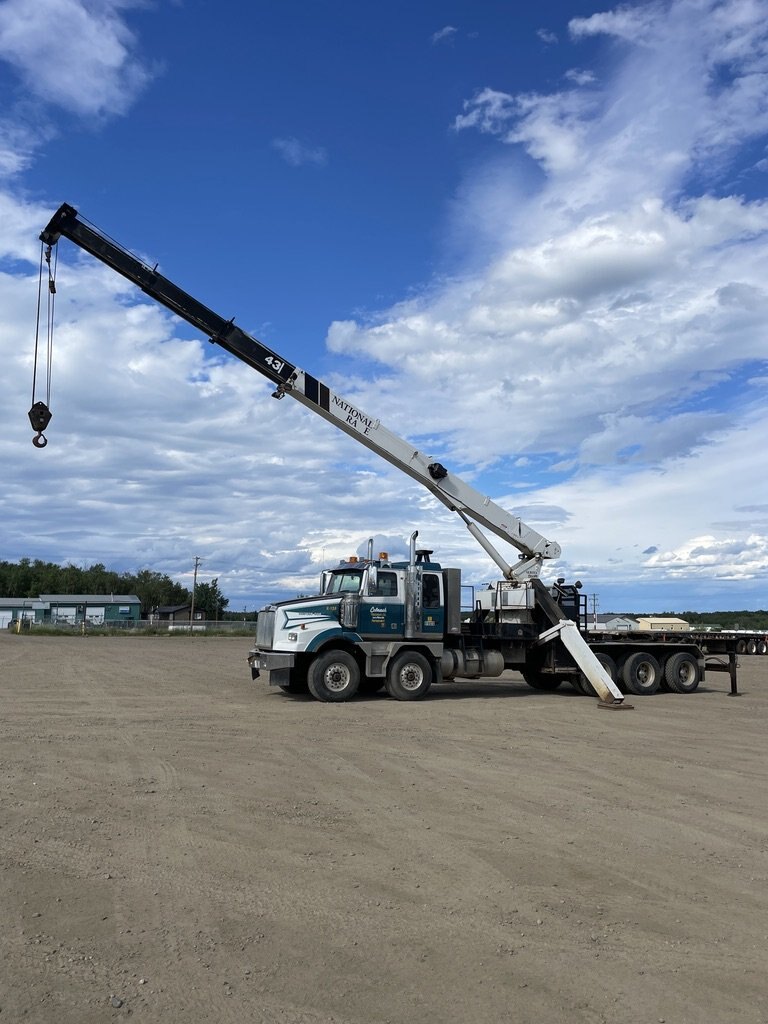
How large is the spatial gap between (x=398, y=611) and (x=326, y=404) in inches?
185

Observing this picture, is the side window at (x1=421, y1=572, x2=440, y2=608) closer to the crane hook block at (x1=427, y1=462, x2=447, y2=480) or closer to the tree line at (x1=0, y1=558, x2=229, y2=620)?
the crane hook block at (x1=427, y1=462, x2=447, y2=480)

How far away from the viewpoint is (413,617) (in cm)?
1784

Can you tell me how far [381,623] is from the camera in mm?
17562

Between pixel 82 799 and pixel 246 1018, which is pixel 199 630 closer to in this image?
pixel 82 799

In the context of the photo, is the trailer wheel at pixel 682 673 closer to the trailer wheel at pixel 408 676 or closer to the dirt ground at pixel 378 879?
the trailer wheel at pixel 408 676

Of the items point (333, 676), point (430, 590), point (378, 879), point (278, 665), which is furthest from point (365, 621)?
point (378, 879)

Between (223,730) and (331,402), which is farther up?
(331,402)

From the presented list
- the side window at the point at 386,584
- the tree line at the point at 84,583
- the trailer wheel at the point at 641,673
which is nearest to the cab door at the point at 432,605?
the side window at the point at 386,584

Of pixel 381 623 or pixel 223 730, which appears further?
pixel 381 623

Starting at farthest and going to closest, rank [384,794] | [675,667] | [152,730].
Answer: [675,667], [152,730], [384,794]

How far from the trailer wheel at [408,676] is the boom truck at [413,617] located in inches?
0.8

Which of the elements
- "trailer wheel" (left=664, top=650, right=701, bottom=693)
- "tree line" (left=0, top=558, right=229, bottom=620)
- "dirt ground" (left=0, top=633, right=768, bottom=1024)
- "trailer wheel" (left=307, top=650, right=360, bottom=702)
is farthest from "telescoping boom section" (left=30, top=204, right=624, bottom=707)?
"tree line" (left=0, top=558, right=229, bottom=620)

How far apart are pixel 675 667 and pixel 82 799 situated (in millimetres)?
16153

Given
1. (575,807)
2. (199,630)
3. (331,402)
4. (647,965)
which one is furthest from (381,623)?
(199,630)
